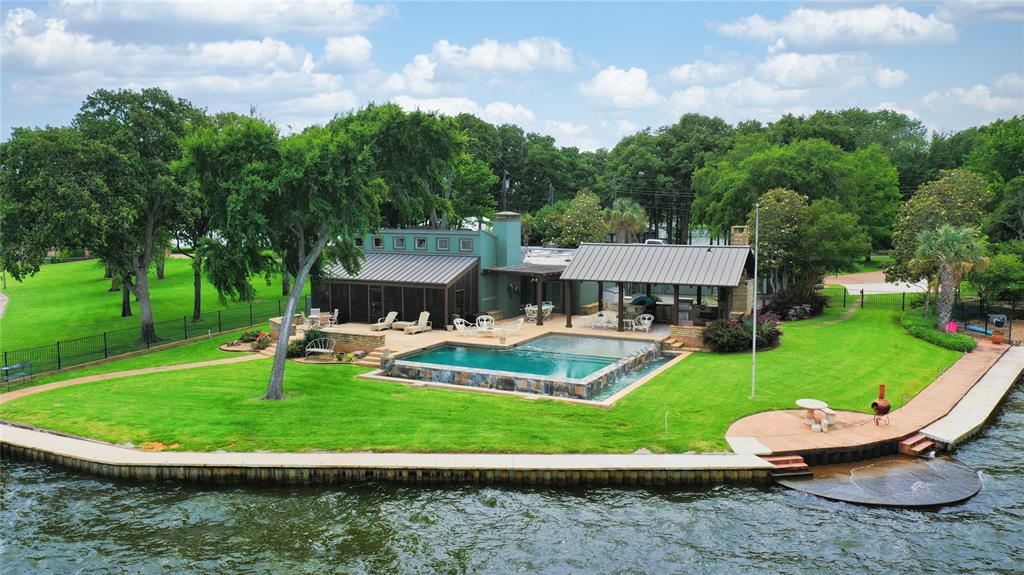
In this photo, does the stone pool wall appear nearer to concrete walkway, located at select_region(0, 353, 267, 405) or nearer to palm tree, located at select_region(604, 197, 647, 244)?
concrete walkway, located at select_region(0, 353, 267, 405)

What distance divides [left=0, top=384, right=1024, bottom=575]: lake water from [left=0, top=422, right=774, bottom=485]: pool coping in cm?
38

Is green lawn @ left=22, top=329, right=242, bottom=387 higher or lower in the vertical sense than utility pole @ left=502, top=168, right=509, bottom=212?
lower

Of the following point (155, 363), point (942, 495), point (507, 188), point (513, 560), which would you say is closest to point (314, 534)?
point (513, 560)

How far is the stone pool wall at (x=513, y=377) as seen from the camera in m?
23.3

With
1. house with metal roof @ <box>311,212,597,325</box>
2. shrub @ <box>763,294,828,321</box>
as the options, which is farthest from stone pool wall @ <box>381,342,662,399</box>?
shrub @ <box>763,294,828,321</box>

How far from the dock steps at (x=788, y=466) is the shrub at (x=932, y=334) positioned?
16935 millimetres

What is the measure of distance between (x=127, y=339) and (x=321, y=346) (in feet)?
42.7

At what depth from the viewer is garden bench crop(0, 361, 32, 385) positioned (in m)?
27.1

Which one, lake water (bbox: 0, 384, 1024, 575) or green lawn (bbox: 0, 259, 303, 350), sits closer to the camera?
lake water (bbox: 0, 384, 1024, 575)

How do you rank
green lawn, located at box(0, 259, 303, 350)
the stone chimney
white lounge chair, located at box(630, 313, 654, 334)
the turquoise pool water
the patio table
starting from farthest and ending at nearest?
→ green lawn, located at box(0, 259, 303, 350)
the stone chimney
white lounge chair, located at box(630, 313, 654, 334)
the turquoise pool water
the patio table

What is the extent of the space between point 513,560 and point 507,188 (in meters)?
71.4

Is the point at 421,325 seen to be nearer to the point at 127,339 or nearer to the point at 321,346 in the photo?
the point at 321,346

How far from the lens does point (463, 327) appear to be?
32.5 metres

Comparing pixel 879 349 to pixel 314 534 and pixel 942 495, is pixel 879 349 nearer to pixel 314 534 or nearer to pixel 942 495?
pixel 942 495
